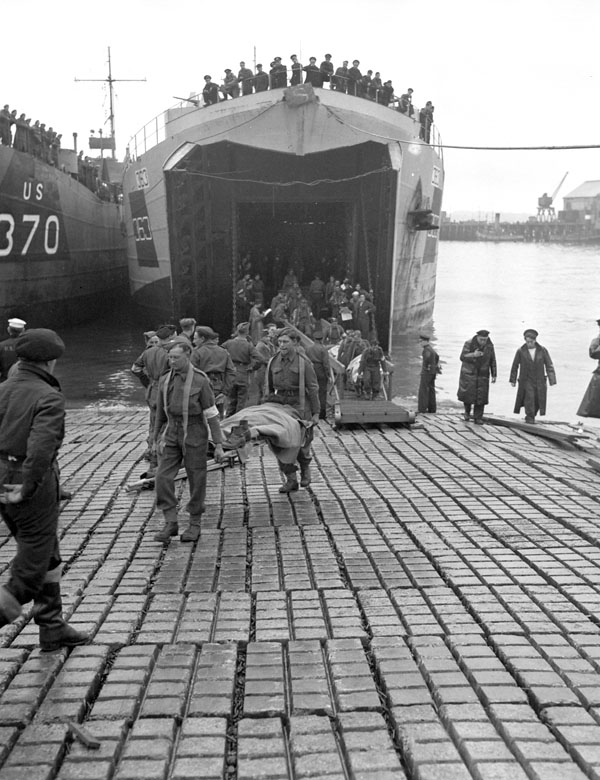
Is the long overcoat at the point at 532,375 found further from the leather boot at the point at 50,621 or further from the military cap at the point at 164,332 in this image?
the leather boot at the point at 50,621

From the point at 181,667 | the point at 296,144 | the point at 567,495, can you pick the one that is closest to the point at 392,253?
the point at 296,144

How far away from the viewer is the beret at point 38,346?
350cm

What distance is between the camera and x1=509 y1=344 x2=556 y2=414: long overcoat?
1012 centimetres

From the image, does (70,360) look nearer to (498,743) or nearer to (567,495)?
(567,495)

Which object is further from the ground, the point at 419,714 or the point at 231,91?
the point at 231,91

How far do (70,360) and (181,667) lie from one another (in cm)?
1755

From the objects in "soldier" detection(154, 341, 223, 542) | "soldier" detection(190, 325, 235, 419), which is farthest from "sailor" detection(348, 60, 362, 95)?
"soldier" detection(154, 341, 223, 542)

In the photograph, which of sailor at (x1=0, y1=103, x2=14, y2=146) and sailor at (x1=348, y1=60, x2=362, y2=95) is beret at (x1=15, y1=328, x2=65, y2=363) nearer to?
sailor at (x1=348, y1=60, x2=362, y2=95)

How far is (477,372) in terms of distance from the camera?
9.89 meters

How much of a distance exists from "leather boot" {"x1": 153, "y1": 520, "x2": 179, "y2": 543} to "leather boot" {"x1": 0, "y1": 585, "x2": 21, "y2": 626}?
1903 mm

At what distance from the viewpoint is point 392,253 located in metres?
19.0

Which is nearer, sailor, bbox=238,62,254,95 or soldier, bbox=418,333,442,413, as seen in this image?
soldier, bbox=418,333,442,413

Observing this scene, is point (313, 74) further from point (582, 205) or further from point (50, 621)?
point (582, 205)

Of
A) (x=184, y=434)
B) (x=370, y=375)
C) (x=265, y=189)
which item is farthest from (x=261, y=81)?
(x=184, y=434)
